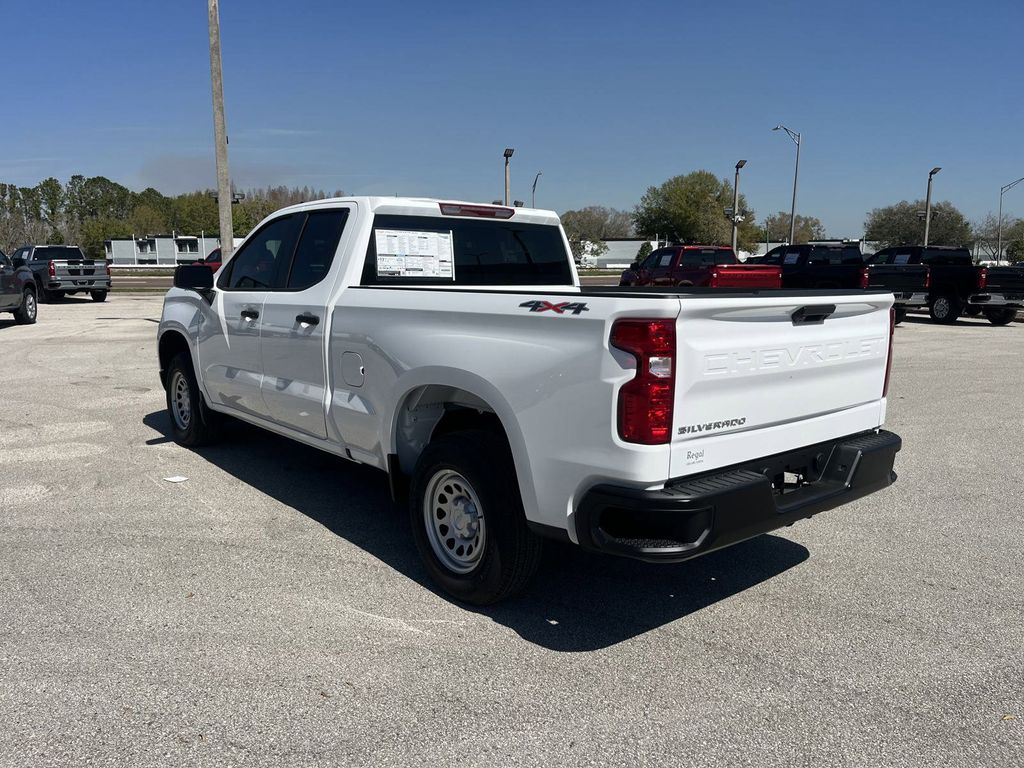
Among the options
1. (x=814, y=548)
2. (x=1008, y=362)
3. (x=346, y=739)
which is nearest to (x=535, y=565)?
(x=346, y=739)

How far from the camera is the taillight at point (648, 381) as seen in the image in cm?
306

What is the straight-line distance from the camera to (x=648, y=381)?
10.1 feet

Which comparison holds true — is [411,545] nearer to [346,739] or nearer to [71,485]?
[346,739]

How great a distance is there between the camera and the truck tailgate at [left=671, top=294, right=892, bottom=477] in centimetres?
317

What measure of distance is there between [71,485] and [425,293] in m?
3.60

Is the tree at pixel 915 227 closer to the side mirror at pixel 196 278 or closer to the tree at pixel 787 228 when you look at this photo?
the tree at pixel 787 228

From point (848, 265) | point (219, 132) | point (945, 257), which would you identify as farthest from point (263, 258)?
point (945, 257)

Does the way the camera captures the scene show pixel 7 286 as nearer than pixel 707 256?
Yes

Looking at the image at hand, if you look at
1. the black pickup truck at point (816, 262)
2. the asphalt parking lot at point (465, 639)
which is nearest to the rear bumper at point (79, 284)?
the black pickup truck at point (816, 262)

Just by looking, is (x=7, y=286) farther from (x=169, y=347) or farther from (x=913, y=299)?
(x=913, y=299)

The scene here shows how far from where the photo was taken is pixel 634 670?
11.3 ft

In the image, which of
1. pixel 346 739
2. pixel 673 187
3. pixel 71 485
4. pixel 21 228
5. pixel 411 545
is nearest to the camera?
pixel 346 739

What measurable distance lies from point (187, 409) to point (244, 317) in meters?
1.84

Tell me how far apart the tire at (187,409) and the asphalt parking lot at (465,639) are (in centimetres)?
69
